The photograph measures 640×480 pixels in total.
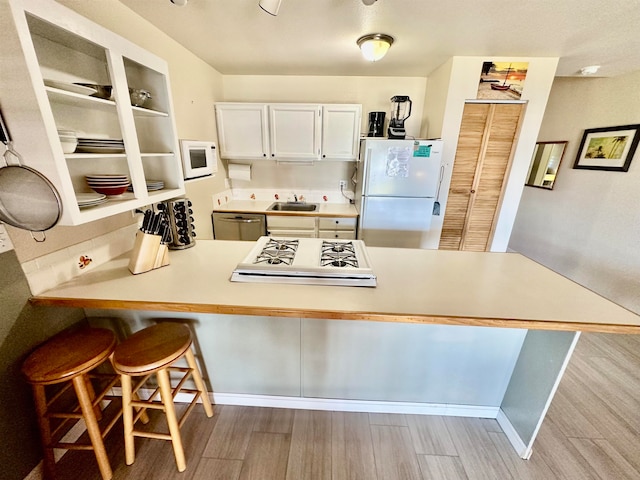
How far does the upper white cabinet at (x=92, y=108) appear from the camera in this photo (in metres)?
0.86

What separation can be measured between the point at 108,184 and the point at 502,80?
10.9 ft

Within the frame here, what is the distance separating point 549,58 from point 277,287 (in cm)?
325

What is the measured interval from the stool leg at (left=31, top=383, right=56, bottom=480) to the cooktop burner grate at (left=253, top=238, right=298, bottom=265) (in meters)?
1.02

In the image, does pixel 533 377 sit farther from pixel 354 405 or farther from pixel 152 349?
pixel 152 349

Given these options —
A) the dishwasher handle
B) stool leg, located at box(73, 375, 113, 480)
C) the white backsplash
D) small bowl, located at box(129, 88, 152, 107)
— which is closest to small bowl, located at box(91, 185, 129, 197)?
the white backsplash

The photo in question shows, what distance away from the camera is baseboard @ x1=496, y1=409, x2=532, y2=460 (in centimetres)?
131

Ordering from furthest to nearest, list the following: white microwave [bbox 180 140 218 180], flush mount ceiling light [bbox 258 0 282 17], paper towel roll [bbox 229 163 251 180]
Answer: paper towel roll [bbox 229 163 251 180] → white microwave [bbox 180 140 218 180] → flush mount ceiling light [bbox 258 0 282 17]

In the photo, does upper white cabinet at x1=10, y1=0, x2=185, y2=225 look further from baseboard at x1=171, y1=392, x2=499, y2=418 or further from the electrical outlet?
baseboard at x1=171, y1=392, x2=499, y2=418

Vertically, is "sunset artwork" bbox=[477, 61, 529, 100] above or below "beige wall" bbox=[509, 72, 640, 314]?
above

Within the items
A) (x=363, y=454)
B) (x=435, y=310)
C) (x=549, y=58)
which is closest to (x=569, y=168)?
(x=549, y=58)

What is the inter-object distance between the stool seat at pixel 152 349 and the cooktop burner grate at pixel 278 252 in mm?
513

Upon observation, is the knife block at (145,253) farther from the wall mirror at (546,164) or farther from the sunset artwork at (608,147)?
the wall mirror at (546,164)

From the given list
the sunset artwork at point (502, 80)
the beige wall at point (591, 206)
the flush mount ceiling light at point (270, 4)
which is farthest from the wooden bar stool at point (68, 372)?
the beige wall at point (591, 206)

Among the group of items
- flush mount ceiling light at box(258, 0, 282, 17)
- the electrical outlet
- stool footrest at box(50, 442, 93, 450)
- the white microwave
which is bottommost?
stool footrest at box(50, 442, 93, 450)
